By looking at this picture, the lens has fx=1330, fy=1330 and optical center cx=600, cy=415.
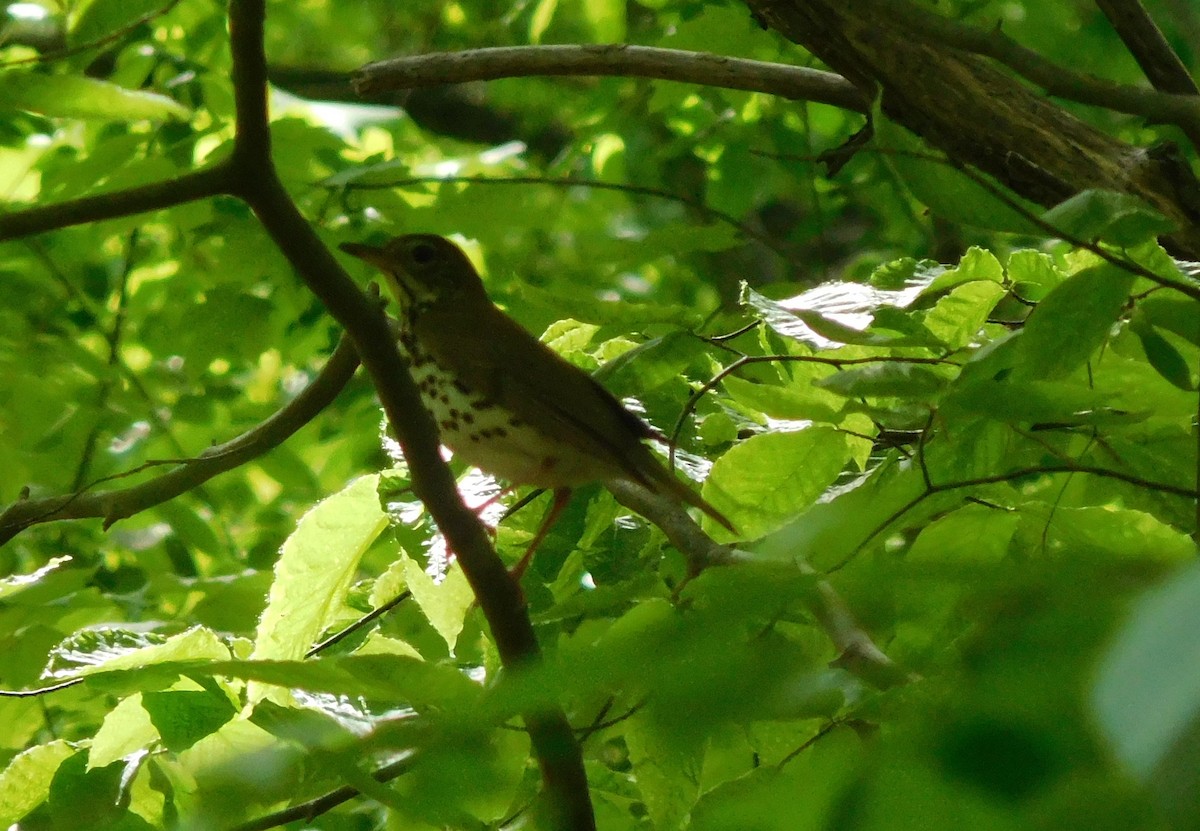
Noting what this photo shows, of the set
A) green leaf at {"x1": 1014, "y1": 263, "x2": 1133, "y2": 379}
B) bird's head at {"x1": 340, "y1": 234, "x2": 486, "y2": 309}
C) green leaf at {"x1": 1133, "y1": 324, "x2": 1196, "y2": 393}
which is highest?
green leaf at {"x1": 1014, "y1": 263, "x2": 1133, "y2": 379}

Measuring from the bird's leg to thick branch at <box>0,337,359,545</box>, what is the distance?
0.47 m

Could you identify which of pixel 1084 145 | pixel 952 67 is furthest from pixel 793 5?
pixel 1084 145

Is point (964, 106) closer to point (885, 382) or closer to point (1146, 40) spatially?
point (1146, 40)

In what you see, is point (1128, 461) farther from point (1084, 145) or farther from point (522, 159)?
point (522, 159)

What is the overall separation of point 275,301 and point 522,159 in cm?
383

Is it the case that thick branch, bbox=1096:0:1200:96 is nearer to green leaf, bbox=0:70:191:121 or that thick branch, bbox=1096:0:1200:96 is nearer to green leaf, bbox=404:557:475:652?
green leaf, bbox=404:557:475:652

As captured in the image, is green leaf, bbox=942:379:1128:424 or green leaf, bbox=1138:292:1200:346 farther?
green leaf, bbox=1138:292:1200:346

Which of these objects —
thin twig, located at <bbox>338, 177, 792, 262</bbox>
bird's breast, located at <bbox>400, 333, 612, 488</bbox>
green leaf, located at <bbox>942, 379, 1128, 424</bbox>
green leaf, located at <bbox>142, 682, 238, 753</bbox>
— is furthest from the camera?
bird's breast, located at <bbox>400, 333, 612, 488</bbox>

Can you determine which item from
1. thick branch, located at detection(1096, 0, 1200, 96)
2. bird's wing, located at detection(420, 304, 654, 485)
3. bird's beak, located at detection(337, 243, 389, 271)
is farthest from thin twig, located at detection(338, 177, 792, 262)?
thick branch, located at detection(1096, 0, 1200, 96)

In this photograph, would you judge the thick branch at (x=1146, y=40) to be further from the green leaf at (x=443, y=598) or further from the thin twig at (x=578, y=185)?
the green leaf at (x=443, y=598)

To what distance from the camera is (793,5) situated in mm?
2740

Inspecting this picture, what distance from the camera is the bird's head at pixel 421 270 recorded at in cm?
331

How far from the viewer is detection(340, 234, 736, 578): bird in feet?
8.71

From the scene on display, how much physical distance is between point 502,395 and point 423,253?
0.60 m
